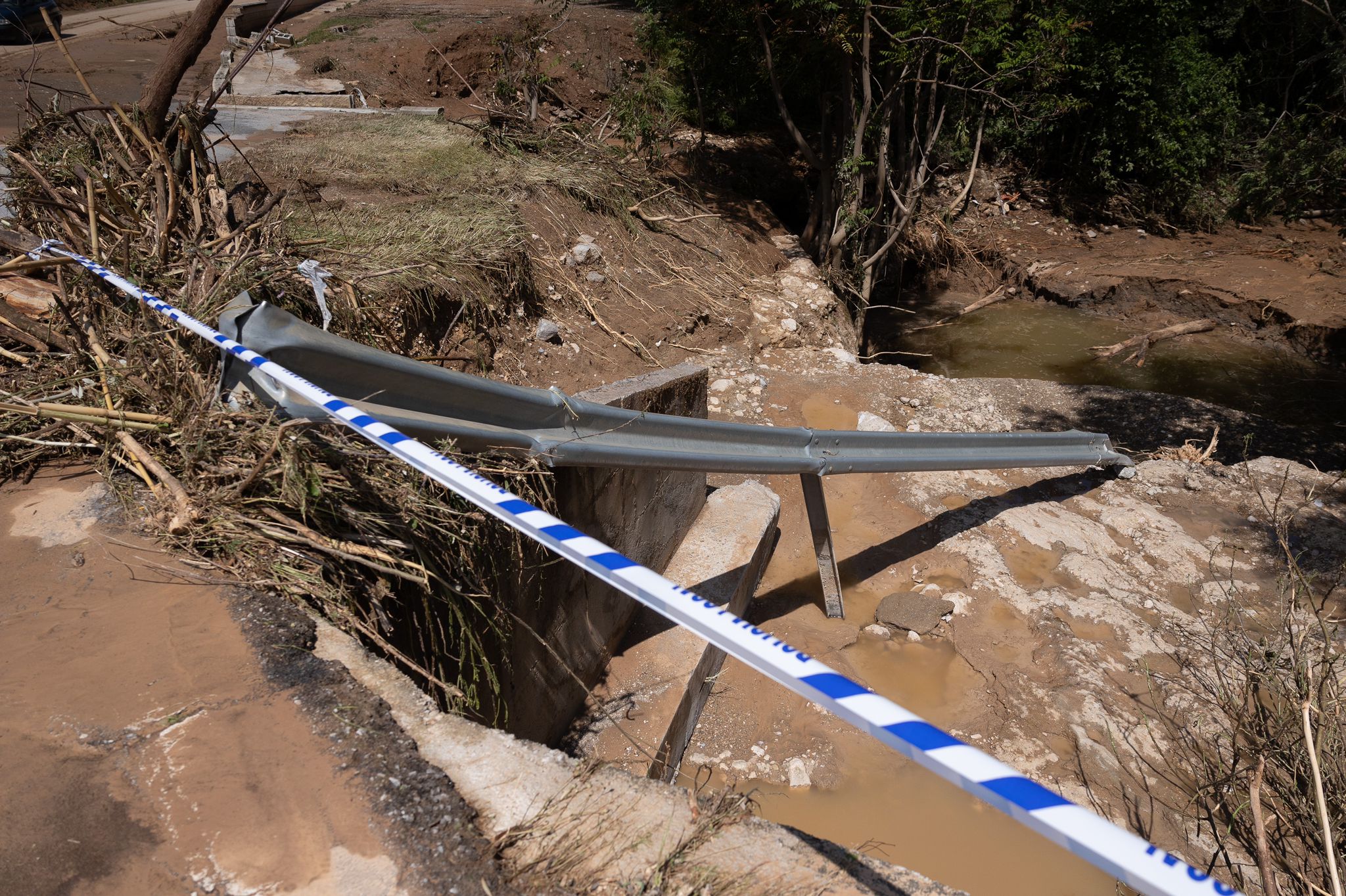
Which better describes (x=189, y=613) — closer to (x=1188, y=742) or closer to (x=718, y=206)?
(x=1188, y=742)

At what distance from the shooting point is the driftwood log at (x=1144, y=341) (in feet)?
35.5

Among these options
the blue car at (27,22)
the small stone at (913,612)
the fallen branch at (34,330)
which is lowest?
the small stone at (913,612)

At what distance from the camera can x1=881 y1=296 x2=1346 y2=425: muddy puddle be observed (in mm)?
10141

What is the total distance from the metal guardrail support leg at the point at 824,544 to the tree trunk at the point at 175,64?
401 centimetres

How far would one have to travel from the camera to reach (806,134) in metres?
12.5

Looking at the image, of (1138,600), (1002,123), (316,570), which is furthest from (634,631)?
(1002,123)

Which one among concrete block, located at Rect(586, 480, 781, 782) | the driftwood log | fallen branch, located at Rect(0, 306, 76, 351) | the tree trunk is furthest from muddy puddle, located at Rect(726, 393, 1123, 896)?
the driftwood log

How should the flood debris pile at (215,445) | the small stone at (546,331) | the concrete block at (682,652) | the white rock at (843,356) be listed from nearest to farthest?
the flood debris pile at (215,445), the concrete block at (682,652), the small stone at (546,331), the white rock at (843,356)

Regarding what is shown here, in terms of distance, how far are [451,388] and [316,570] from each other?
893mm

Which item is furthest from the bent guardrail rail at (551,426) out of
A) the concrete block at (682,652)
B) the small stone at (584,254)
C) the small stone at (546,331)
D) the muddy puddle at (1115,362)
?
the muddy puddle at (1115,362)

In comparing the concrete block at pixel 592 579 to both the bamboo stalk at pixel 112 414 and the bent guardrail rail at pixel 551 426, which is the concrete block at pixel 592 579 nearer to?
the bent guardrail rail at pixel 551 426

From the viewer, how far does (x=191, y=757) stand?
5.83ft

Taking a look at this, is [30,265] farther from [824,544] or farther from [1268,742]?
[1268,742]

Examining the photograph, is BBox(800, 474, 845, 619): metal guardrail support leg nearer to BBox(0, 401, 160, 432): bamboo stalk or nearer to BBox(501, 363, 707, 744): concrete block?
BBox(501, 363, 707, 744): concrete block
